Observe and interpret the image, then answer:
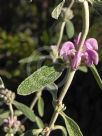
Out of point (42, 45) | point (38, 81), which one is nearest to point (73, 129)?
point (38, 81)

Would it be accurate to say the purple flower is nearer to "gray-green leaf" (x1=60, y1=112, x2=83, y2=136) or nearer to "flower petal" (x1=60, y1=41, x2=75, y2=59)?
"flower petal" (x1=60, y1=41, x2=75, y2=59)

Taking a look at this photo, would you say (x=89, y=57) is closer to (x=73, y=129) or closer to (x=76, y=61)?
(x=76, y=61)

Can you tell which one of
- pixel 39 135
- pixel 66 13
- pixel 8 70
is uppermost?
pixel 66 13

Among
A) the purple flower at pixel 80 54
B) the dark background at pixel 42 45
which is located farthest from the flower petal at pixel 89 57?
the dark background at pixel 42 45

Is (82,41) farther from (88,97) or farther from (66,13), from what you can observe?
(88,97)

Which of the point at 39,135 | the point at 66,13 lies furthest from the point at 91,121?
the point at 39,135

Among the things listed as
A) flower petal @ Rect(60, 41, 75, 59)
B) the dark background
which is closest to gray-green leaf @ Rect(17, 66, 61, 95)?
A: flower petal @ Rect(60, 41, 75, 59)

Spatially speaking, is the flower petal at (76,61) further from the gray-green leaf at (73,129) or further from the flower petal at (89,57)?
the gray-green leaf at (73,129)
